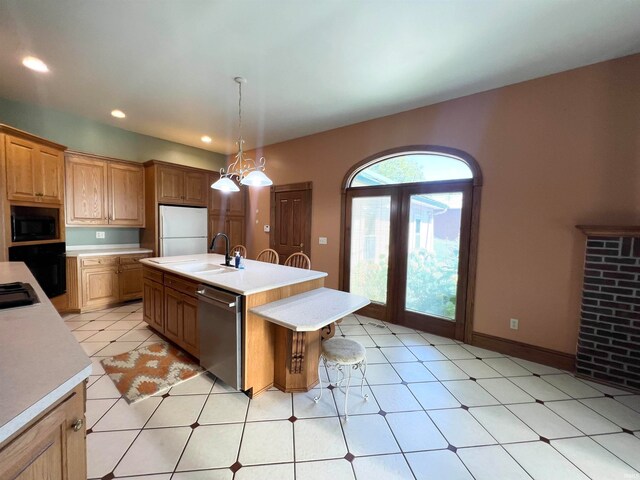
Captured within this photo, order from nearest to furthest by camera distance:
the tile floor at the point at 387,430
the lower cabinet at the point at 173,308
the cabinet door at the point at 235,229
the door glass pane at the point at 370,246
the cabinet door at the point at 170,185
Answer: the tile floor at the point at 387,430 < the lower cabinet at the point at 173,308 < the door glass pane at the point at 370,246 < the cabinet door at the point at 170,185 < the cabinet door at the point at 235,229

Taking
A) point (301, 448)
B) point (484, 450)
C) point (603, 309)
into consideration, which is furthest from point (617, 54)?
point (301, 448)

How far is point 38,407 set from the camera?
0.68 m

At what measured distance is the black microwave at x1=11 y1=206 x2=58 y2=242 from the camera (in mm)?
2865

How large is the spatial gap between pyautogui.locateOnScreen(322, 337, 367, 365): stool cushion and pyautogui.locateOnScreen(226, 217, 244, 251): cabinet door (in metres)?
3.78

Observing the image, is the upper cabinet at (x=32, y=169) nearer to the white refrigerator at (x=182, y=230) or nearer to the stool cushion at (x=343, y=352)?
the white refrigerator at (x=182, y=230)

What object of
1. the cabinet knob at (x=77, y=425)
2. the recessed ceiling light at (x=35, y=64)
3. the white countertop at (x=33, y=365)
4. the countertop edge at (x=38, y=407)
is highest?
the recessed ceiling light at (x=35, y=64)

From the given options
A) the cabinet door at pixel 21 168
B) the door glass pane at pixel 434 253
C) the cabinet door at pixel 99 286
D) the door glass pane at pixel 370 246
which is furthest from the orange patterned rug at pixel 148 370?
the door glass pane at pixel 434 253

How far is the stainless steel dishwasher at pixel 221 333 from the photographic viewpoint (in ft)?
6.37

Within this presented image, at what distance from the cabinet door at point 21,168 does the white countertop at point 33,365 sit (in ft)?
8.48

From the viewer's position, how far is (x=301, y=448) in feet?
5.28

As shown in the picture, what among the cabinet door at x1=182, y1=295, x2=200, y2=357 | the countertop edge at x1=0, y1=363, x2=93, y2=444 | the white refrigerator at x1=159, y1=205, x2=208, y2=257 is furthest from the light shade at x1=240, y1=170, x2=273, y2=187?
the white refrigerator at x1=159, y1=205, x2=208, y2=257

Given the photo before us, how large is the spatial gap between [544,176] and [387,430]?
2.78 metres

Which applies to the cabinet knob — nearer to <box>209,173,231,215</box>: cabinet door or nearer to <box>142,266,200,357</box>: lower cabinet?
<box>142,266,200,357</box>: lower cabinet

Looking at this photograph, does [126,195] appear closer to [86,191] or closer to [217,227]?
[86,191]
